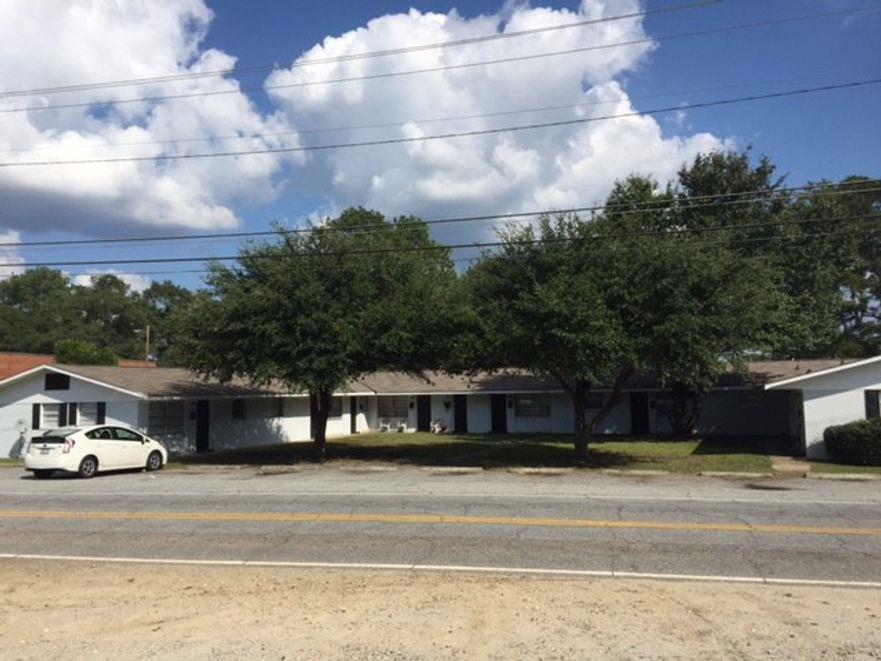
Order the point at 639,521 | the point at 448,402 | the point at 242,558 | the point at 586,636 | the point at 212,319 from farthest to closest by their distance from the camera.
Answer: the point at 448,402, the point at 212,319, the point at 639,521, the point at 242,558, the point at 586,636

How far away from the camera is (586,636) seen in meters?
6.68

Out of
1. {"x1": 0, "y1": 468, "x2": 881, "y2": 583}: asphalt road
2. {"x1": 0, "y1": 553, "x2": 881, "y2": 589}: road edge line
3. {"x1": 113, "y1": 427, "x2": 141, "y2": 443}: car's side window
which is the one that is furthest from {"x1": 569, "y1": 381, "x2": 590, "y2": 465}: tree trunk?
{"x1": 0, "y1": 553, "x2": 881, "y2": 589}: road edge line

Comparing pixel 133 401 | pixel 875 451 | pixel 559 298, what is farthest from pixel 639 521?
pixel 133 401

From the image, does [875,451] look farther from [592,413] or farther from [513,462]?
[592,413]

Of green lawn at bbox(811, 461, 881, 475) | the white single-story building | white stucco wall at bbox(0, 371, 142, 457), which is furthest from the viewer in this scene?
white stucco wall at bbox(0, 371, 142, 457)

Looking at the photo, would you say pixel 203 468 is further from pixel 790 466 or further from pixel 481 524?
pixel 790 466

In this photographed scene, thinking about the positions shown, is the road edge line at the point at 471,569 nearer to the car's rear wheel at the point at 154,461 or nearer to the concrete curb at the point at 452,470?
the concrete curb at the point at 452,470

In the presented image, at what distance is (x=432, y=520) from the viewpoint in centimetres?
1316

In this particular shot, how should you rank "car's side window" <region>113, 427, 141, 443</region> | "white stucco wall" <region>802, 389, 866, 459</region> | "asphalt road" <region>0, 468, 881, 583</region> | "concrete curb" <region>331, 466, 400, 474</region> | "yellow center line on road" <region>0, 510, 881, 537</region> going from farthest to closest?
"white stucco wall" <region>802, 389, 866, 459</region> < "car's side window" <region>113, 427, 141, 443</region> < "concrete curb" <region>331, 466, 400, 474</region> < "yellow center line on road" <region>0, 510, 881, 537</region> < "asphalt road" <region>0, 468, 881, 583</region>

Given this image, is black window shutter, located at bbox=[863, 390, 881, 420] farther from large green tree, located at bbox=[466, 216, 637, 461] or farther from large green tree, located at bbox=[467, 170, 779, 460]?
large green tree, located at bbox=[466, 216, 637, 461]

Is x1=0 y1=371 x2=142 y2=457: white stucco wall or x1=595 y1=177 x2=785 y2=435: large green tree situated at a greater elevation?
x1=595 y1=177 x2=785 y2=435: large green tree

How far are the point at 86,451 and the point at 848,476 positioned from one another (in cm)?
2089

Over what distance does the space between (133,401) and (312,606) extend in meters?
24.4

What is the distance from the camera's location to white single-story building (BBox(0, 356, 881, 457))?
26.7 metres
